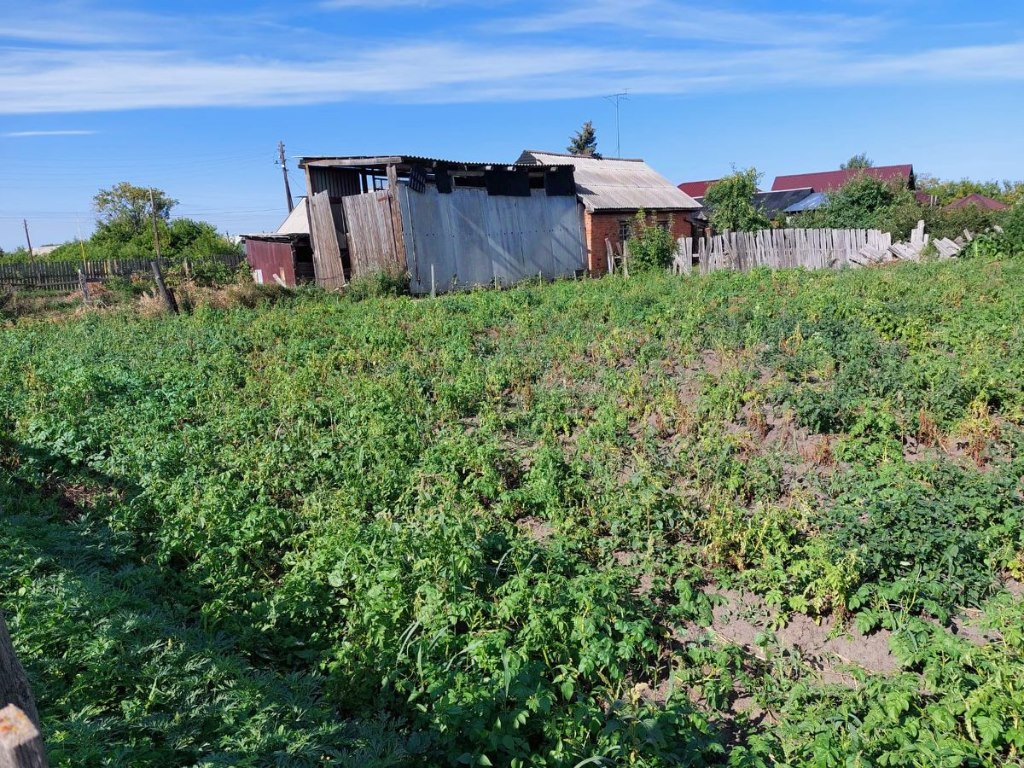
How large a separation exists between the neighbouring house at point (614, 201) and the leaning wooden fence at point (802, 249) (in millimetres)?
2956

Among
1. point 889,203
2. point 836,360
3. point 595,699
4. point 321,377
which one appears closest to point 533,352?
point 321,377

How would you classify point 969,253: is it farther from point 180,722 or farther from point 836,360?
point 180,722

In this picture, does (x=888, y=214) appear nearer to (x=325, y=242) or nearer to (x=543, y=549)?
(x=325, y=242)

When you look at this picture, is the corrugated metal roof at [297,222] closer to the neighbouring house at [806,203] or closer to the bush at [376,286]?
the bush at [376,286]

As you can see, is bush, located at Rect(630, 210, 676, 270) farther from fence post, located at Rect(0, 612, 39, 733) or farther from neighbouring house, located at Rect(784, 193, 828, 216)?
fence post, located at Rect(0, 612, 39, 733)

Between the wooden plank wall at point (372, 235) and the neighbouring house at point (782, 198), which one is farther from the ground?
the neighbouring house at point (782, 198)

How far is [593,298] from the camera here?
1287 centimetres

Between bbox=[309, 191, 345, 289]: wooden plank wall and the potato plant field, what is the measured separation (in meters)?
10.5

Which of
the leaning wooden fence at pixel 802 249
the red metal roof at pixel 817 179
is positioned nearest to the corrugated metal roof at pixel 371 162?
the leaning wooden fence at pixel 802 249

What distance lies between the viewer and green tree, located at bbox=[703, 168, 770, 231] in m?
27.1

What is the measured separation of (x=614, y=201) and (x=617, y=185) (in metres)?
1.86

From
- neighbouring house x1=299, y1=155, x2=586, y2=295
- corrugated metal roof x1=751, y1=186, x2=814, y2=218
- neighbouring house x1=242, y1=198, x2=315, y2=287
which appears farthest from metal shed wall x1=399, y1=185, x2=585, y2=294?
corrugated metal roof x1=751, y1=186, x2=814, y2=218

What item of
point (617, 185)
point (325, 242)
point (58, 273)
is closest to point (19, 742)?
point (325, 242)

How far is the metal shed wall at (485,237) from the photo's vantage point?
62.8ft
